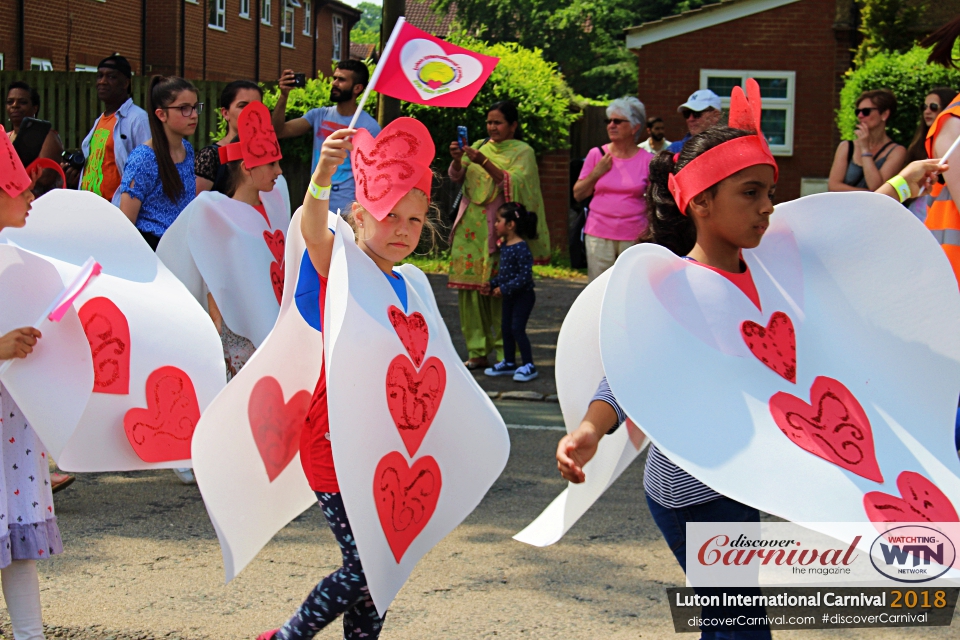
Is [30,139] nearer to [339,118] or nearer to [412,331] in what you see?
[412,331]

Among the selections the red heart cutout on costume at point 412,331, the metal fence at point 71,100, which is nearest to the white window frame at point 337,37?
the metal fence at point 71,100

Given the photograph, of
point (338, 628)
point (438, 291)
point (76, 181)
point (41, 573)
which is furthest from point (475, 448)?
point (438, 291)

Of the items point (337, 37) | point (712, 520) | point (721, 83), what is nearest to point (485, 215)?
point (712, 520)

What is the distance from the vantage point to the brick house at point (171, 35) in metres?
24.7

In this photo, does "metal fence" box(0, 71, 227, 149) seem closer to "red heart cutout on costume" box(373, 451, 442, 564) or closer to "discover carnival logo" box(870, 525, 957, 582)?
"red heart cutout on costume" box(373, 451, 442, 564)

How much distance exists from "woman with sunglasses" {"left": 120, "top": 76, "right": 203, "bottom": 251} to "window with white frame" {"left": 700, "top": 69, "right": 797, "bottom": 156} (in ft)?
54.8

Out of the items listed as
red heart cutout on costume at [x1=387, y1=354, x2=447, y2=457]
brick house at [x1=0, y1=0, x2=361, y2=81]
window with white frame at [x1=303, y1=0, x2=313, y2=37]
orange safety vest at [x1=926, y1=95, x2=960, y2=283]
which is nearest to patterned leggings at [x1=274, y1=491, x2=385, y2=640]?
red heart cutout on costume at [x1=387, y1=354, x2=447, y2=457]

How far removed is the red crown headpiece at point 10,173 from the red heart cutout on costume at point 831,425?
241 centimetres

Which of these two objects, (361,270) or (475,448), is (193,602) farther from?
(361,270)

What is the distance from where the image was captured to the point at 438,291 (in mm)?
12820

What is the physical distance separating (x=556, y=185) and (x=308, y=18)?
30418 millimetres

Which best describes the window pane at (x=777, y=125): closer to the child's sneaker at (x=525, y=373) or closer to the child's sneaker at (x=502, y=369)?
the child's sneaker at (x=502, y=369)

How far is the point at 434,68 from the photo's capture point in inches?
131

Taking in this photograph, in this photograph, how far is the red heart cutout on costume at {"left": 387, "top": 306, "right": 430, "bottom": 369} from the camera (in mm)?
3199
